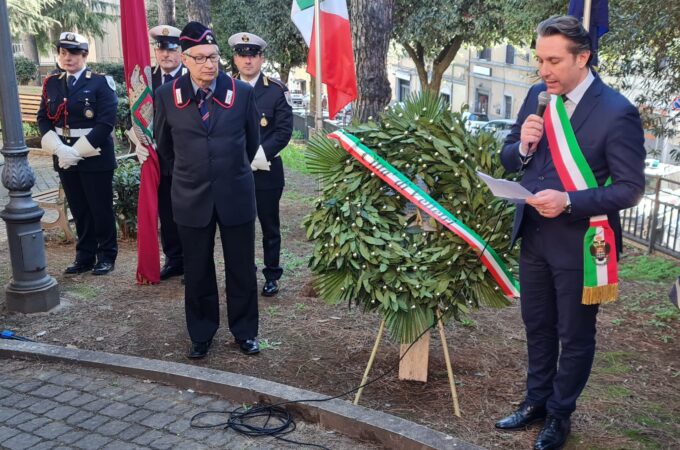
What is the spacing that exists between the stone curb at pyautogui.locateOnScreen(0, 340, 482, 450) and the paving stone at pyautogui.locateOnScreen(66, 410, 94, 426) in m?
0.49

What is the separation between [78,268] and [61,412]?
9.40 ft

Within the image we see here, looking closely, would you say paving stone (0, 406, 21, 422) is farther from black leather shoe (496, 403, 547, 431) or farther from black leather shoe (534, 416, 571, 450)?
black leather shoe (534, 416, 571, 450)

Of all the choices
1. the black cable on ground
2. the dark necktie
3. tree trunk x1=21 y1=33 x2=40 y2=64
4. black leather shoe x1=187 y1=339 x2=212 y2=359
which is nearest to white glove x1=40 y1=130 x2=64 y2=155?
the dark necktie

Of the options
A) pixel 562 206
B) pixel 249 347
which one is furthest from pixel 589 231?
pixel 249 347

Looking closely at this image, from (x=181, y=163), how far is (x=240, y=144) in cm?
40

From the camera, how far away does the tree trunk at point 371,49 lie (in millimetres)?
6828

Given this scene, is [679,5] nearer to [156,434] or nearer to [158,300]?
[158,300]

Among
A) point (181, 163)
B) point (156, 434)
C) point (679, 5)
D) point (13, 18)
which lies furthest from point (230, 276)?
point (13, 18)

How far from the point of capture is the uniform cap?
18.0ft

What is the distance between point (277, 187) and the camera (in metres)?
5.89

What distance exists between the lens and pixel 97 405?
13.5 ft

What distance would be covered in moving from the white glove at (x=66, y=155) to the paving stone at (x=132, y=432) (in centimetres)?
319

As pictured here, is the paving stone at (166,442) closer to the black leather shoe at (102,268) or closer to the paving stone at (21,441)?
the paving stone at (21,441)

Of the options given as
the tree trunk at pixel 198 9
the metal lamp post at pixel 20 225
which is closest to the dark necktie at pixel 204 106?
the metal lamp post at pixel 20 225
